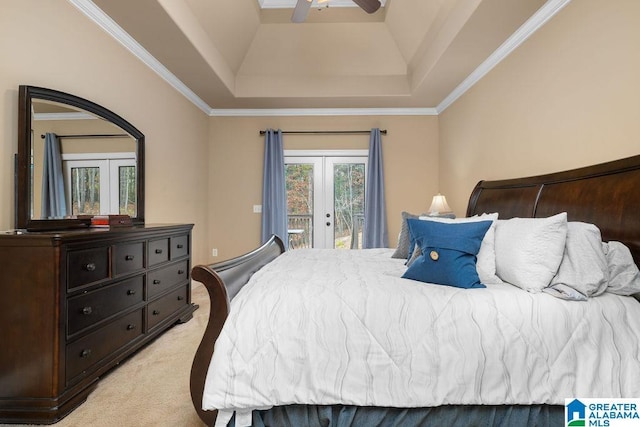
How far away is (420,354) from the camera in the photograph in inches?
51.0

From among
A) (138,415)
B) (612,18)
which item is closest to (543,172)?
(612,18)

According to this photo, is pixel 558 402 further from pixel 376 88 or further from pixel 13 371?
pixel 376 88

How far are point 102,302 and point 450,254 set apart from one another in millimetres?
2060

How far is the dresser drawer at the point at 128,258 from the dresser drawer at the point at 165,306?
39cm

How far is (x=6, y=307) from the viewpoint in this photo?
5.37 ft

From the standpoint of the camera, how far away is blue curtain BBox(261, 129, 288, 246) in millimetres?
4895

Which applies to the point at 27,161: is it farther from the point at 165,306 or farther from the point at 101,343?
the point at 165,306

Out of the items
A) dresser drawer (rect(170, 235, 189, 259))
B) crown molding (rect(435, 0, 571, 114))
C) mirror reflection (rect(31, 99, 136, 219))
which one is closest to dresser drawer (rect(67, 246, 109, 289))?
mirror reflection (rect(31, 99, 136, 219))

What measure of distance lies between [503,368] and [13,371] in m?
2.31

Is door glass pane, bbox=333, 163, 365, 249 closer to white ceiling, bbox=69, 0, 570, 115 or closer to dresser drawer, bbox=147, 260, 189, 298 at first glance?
white ceiling, bbox=69, 0, 570, 115

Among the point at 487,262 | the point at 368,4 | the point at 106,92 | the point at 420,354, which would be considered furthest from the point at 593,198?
the point at 106,92

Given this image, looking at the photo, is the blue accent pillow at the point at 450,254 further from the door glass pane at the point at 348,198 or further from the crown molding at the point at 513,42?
the door glass pane at the point at 348,198

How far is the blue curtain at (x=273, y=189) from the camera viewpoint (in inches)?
193

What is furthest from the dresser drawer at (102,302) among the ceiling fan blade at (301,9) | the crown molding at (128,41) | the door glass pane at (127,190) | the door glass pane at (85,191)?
the ceiling fan blade at (301,9)
